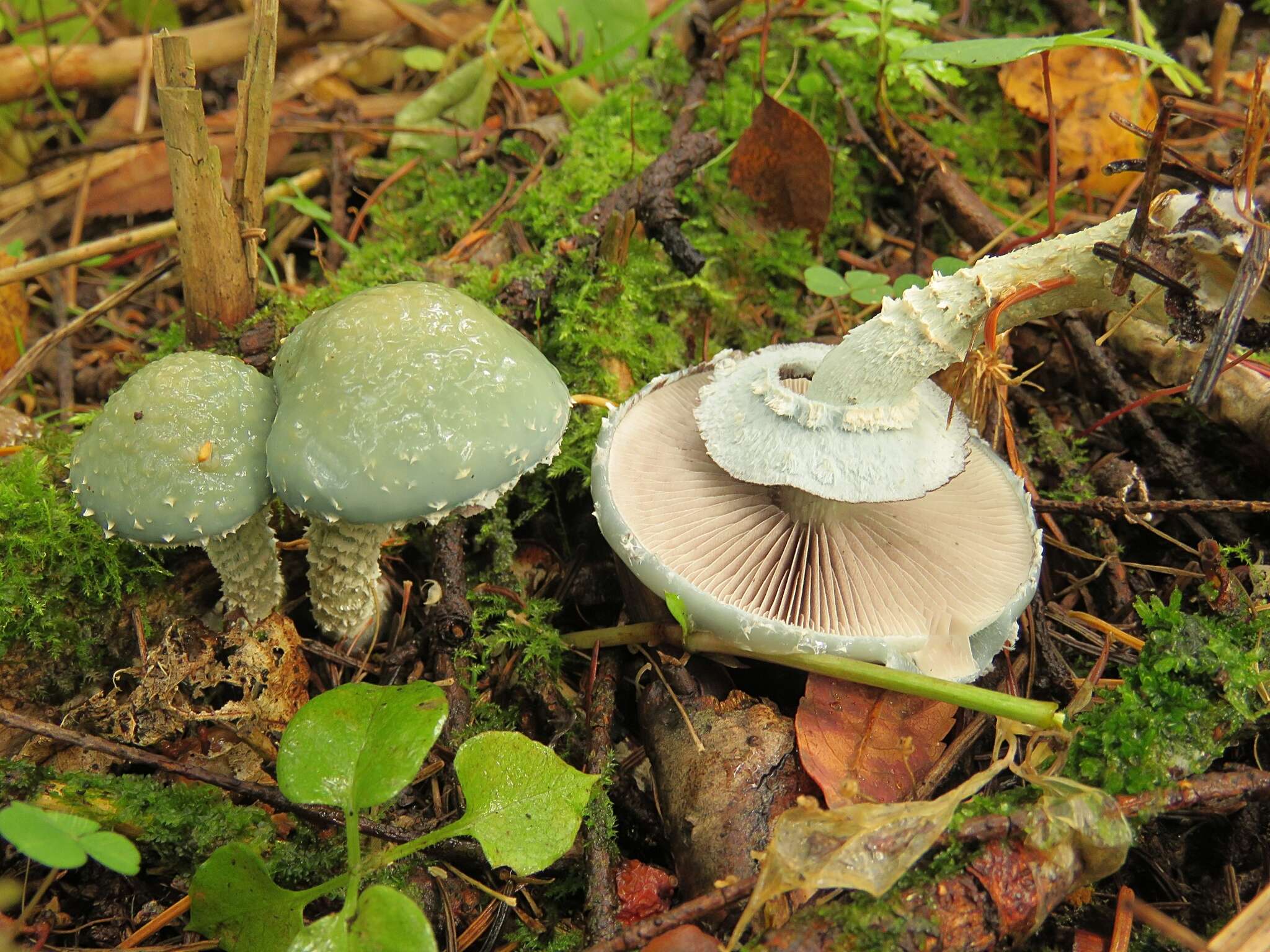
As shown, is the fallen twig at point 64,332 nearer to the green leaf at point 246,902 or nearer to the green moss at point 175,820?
the green moss at point 175,820

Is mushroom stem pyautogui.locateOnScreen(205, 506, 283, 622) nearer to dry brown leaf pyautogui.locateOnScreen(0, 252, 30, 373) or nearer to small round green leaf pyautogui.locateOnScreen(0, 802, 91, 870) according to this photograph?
small round green leaf pyautogui.locateOnScreen(0, 802, 91, 870)

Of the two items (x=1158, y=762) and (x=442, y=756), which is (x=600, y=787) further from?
(x=1158, y=762)

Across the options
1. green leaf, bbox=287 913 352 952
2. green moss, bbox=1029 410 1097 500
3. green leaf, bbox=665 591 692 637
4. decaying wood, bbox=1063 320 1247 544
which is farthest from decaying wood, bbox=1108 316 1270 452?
green leaf, bbox=287 913 352 952

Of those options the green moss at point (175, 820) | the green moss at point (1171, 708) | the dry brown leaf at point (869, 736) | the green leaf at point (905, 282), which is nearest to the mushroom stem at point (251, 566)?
the green moss at point (175, 820)

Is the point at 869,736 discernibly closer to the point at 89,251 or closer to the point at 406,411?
the point at 406,411

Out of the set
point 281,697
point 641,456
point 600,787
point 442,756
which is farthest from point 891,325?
point 281,697

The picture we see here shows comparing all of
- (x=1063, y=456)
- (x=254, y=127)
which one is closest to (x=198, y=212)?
(x=254, y=127)
